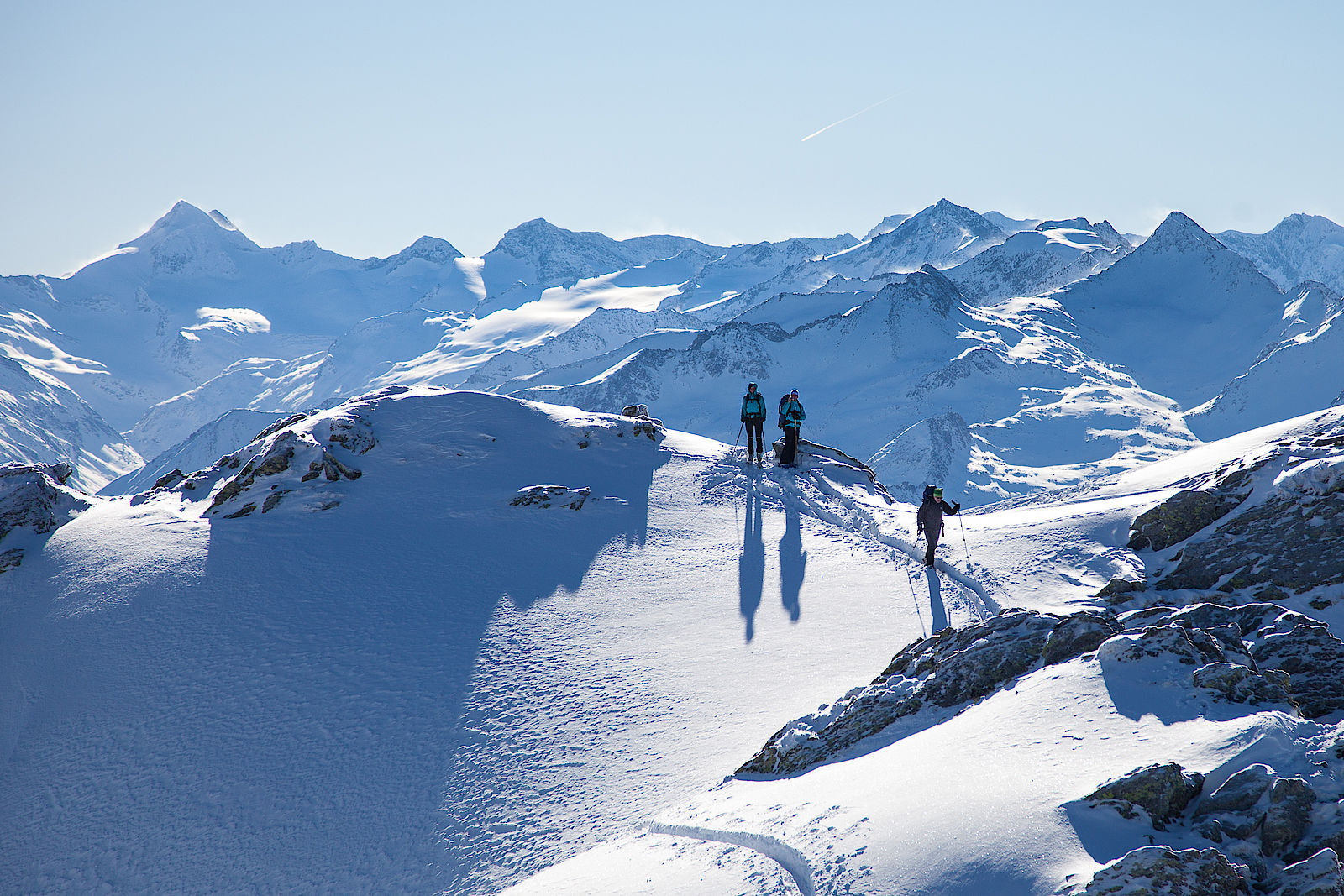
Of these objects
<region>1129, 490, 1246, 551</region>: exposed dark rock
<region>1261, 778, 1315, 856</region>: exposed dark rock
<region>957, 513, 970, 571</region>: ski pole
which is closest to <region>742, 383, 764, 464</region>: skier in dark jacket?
<region>957, 513, 970, 571</region>: ski pole

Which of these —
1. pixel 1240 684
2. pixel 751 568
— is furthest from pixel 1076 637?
pixel 751 568

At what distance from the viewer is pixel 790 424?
22812 millimetres

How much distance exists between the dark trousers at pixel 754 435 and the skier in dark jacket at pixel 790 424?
68 centimetres

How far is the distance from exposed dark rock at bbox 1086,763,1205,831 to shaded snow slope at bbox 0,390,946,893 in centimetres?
475

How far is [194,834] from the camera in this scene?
10297mm

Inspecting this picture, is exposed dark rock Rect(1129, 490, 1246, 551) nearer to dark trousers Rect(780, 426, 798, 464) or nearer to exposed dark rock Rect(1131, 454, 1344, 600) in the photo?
exposed dark rock Rect(1131, 454, 1344, 600)

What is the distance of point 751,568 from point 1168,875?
11.7 meters

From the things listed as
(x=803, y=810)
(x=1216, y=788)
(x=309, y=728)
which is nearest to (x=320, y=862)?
(x=309, y=728)

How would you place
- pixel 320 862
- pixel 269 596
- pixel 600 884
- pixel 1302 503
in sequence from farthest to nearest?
pixel 269 596 → pixel 1302 503 → pixel 320 862 → pixel 600 884

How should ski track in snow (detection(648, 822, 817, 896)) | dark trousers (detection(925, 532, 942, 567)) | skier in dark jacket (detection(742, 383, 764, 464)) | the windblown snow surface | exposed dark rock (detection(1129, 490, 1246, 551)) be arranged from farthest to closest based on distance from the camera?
skier in dark jacket (detection(742, 383, 764, 464)) → dark trousers (detection(925, 532, 942, 567)) → exposed dark rock (detection(1129, 490, 1246, 551)) → the windblown snow surface → ski track in snow (detection(648, 822, 817, 896))

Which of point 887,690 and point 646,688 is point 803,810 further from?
point 646,688

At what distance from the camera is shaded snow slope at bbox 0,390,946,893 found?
10031 mm

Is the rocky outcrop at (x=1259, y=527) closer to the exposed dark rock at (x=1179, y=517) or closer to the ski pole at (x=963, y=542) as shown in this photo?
the exposed dark rock at (x=1179, y=517)

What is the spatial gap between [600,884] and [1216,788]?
217 inches
